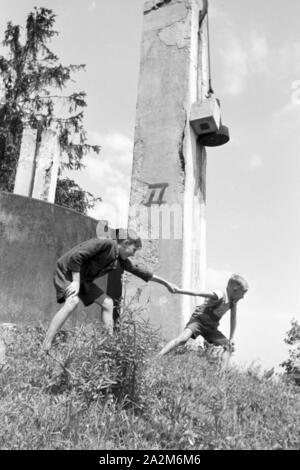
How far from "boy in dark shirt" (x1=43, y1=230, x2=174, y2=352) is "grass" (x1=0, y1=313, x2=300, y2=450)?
40 cm

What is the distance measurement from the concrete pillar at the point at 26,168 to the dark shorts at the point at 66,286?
12.8 ft

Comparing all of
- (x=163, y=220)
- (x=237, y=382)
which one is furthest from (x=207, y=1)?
(x=237, y=382)

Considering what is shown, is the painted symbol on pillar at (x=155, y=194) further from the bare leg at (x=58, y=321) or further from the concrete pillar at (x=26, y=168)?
the bare leg at (x=58, y=321)

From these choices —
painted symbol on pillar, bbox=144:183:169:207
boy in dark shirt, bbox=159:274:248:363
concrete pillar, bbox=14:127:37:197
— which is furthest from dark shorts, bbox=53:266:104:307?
concrete pillar, bbox=14:127:37:197

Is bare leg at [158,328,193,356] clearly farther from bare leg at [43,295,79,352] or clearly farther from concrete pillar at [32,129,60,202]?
concrete pillar at [32,129,60,202]

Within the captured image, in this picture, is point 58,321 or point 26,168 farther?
point 26,168

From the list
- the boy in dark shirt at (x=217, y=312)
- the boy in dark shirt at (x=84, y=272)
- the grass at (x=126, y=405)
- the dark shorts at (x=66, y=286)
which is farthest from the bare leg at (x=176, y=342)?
the grass at (x=126, y=405)

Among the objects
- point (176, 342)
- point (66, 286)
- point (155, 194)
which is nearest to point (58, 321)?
point (66, 286)

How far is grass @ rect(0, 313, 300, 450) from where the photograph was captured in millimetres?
2496

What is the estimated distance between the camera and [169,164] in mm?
6355

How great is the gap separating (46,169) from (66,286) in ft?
13.3

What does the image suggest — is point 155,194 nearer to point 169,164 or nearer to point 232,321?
point 169,164

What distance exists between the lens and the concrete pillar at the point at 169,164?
20.0ft

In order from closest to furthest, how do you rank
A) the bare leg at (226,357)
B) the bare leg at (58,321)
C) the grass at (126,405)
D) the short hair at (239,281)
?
the grass at (126,405), the bare leg at (58,321), the bare leg at (226,357), the short hair at (239,281)
